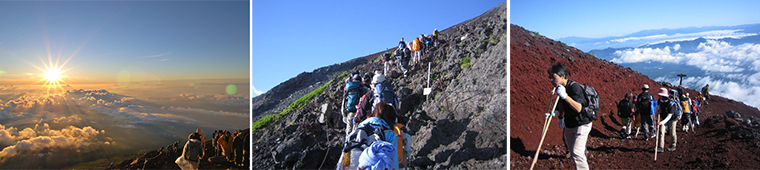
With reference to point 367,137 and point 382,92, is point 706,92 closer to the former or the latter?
point 382,92

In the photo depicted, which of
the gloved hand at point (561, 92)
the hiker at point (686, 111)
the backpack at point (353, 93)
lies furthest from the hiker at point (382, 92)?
the hiker at point (686, 111)

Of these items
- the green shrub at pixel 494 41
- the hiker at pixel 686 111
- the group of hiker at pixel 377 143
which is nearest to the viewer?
the group of hiker at pixel 377 143

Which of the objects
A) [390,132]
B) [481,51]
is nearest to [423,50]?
[481,51]

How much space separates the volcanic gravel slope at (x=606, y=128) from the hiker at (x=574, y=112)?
58.3 inches

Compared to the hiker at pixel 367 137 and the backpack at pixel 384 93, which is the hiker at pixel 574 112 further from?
the backpack at pixel 384 93

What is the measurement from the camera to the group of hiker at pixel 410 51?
839cm

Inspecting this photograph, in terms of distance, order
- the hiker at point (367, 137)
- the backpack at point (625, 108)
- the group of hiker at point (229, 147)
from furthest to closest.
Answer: the group of hiker at point (229, 147) < the backpack at point (625, 108) < the hiker at point (367, 137)

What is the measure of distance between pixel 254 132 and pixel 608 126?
6.03m

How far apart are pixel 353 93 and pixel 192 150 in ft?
8.44

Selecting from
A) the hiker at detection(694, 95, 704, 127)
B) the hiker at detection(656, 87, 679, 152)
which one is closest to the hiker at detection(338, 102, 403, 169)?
the hiker at detection(656, 87, 679, 152)

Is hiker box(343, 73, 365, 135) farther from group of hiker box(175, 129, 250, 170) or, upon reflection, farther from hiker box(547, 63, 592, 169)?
hiker box(547, 63, 592, 169)

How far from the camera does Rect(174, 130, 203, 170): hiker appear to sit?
17.5 ft

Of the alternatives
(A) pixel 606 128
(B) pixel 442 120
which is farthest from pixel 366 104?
(A) pixel 606 128

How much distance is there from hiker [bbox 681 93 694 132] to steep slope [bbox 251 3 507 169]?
2291mm
